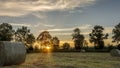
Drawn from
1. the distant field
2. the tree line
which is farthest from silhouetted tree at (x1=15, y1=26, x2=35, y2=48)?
the distant field

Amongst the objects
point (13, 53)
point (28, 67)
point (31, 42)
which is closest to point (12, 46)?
point (13, 53)

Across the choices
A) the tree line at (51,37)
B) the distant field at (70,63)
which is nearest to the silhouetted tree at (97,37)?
the tree line at (51,37)

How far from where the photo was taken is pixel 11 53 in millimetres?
18781

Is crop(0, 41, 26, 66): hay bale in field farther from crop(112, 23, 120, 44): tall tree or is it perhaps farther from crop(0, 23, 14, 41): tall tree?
crop(112, 23, 120, 44): tall tree

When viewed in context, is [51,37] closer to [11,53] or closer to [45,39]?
[45,39]

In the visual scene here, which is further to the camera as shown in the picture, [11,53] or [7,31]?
[7,31]

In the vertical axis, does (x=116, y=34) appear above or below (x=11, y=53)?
above

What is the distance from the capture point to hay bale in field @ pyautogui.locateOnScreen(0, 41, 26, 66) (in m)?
18.6

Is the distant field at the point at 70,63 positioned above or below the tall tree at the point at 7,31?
below

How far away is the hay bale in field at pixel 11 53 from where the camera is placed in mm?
18578

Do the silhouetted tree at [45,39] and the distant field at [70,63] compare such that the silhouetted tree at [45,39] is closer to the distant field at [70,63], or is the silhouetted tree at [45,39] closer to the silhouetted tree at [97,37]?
the silhouetted tree at [97,37]

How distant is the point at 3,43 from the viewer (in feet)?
62.6

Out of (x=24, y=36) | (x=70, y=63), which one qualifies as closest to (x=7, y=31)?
(x=24, y=36)

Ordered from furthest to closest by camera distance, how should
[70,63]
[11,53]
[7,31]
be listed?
[7,31], [70,63], [11,53]
